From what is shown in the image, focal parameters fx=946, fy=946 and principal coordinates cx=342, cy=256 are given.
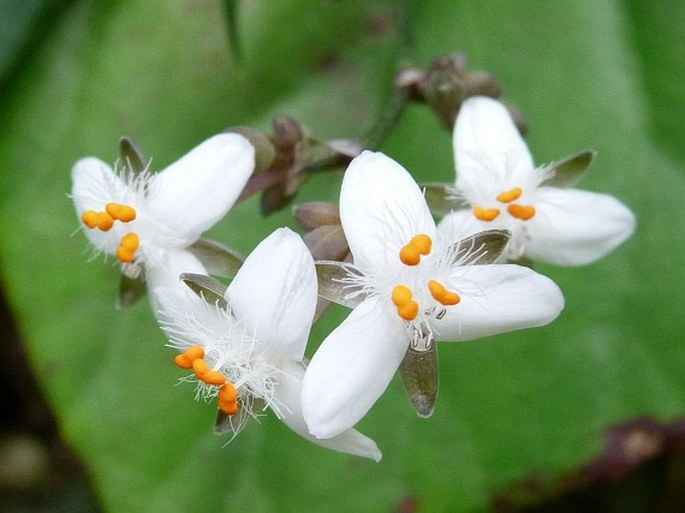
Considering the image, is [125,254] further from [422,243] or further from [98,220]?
[422,243]

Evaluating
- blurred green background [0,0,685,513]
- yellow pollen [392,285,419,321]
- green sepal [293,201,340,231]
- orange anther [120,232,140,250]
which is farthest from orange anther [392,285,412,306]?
blurred green background [0,0,685,513]

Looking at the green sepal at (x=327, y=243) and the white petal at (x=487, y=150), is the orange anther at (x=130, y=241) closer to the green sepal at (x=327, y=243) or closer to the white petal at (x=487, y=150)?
the green sepal at (x=327, y=243)

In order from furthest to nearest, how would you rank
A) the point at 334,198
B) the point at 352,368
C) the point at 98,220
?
the point at 334,198 < the point at 98,220 < the point at 352,368

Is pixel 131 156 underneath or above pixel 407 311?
above

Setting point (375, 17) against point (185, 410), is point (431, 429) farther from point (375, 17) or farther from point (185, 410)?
point (375, 17)

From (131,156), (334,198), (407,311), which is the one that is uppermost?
(131,156)

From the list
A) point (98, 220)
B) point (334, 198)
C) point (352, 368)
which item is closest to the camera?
point (352, 368)

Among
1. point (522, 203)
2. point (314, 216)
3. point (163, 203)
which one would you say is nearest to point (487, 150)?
point (522, 203)
